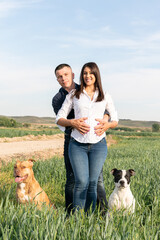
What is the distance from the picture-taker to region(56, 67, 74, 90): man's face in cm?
383

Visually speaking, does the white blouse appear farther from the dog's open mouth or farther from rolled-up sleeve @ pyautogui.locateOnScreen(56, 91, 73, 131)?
the dog's open mouth

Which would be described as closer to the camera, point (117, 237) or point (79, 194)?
point (117, 237)

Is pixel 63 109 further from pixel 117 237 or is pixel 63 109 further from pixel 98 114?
pixel 117 237

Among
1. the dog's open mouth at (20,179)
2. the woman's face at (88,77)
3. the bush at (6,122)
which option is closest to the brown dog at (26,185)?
the dog's open mouth at (20,179)

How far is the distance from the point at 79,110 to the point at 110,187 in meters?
2.17

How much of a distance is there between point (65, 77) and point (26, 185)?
1594 millimetres

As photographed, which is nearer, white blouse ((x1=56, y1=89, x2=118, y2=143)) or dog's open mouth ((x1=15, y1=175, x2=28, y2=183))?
white blouse ((x1=56, y1=89, x2=118, y2=143))

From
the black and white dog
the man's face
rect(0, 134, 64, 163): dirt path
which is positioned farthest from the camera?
rect(0, 134, 64, 163): dirt path

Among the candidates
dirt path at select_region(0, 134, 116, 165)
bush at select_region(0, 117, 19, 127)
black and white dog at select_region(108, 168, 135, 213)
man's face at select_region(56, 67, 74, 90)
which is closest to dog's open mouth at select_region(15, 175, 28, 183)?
black and white dog at select_region(108, 168, 135, 213)

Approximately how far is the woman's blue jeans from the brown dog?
21.1 inches

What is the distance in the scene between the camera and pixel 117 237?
2451mm

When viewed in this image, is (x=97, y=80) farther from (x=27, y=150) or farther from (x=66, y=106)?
(x=27, y=150)

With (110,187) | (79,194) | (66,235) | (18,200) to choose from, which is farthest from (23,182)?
(110,187)

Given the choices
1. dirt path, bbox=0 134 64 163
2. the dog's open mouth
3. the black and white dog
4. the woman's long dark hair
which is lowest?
dirt path, bbox=0 134 64 163
